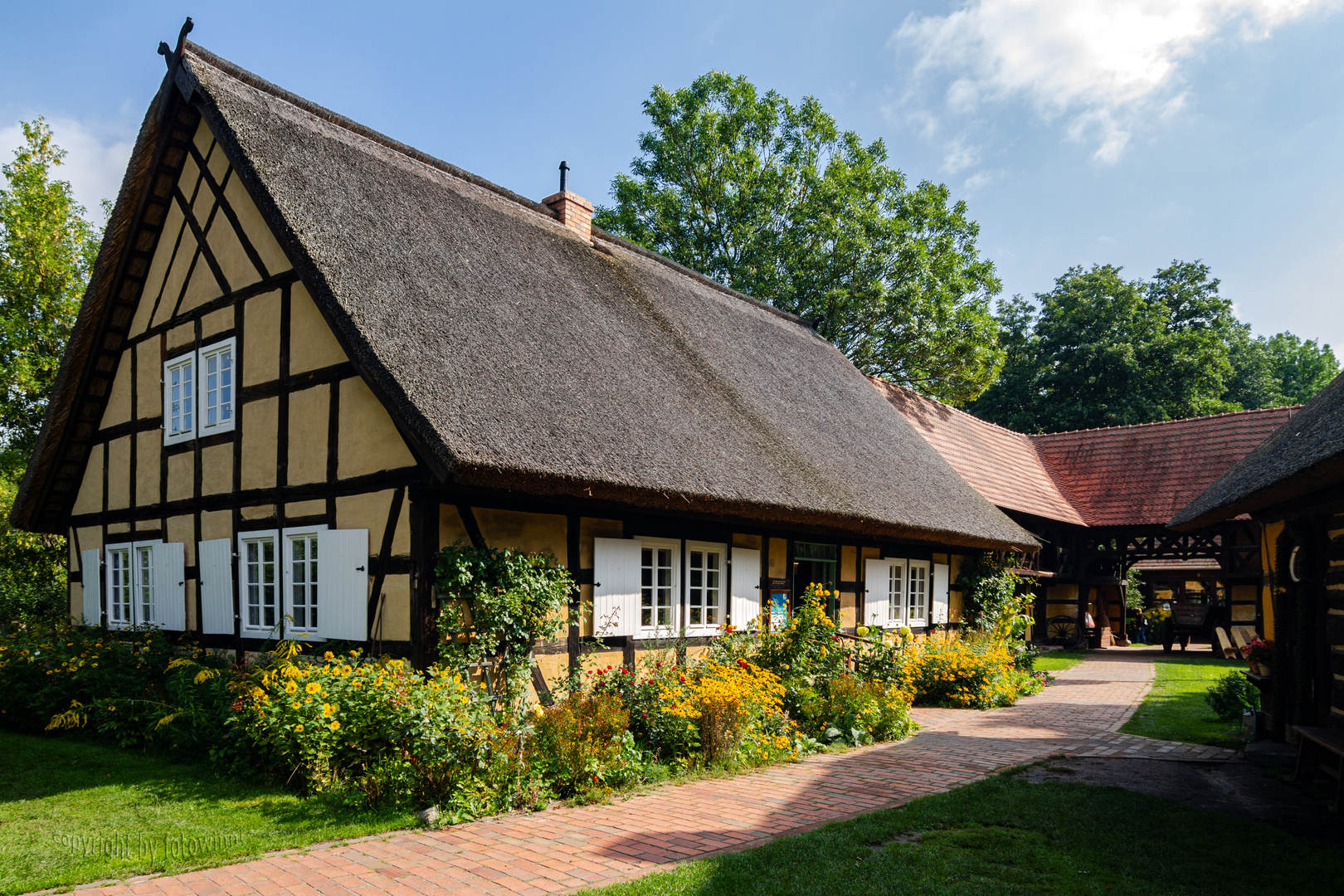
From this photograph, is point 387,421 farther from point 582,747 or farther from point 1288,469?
point 1288,469

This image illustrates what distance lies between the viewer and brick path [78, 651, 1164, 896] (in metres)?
5.09

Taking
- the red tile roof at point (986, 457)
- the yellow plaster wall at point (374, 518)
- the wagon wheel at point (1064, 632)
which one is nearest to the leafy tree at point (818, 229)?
the red tile roof at point (986, 457)

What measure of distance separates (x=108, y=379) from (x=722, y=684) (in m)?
10.1

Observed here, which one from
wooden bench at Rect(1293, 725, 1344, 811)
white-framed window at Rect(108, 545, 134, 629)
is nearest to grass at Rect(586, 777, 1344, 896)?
wooden bench at Rect(1293, 725, 1344, 811)

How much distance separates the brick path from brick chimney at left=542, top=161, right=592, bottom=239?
920 centimetres

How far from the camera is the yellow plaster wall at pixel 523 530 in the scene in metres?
8.59

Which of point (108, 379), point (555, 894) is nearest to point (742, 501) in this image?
point (555, 894)

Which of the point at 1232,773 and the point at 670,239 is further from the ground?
the point at 670,239

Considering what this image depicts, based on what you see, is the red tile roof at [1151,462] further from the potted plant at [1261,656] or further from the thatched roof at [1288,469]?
the potted plant at [1261,656]

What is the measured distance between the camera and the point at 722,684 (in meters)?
8.46

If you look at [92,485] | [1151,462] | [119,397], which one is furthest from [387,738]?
[1151,462]

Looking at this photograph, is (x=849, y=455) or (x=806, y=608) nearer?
(x=806, y=608)

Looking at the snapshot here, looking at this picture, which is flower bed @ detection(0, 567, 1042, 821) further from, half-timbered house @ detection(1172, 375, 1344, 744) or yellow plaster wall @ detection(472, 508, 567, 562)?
half-timbered house @ detection(1172, 375, 1344, 744)

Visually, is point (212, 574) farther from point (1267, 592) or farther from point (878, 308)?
point (878, 308)
